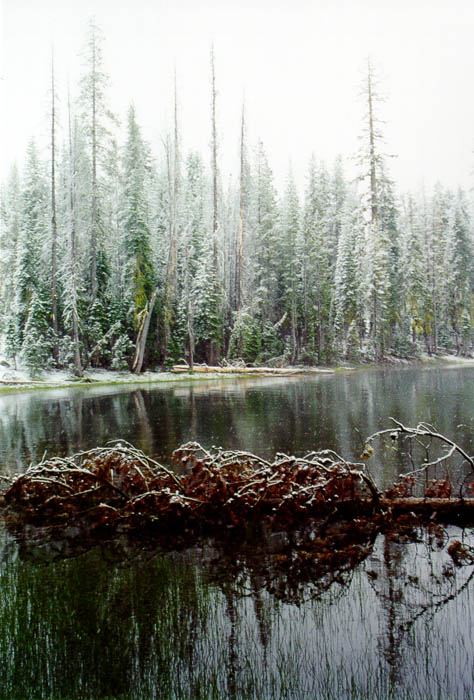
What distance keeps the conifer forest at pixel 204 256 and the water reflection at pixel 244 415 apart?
114 cm

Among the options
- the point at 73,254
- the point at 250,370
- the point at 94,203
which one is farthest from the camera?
the point at 250,370

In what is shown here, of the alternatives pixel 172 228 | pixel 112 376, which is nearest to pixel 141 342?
pixel 112 376

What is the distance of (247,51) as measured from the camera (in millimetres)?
9148

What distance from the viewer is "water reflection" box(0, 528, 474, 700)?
2.53 m

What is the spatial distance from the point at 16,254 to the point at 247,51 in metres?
5.62

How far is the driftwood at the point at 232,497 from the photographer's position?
14.1 feet

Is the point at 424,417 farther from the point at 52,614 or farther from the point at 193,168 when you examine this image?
the point at 193,168

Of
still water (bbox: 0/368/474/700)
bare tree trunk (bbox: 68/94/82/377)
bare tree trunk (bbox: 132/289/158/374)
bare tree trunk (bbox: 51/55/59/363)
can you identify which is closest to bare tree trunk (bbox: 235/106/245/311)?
bare tree trunk (bbox: 132/289/158/374)

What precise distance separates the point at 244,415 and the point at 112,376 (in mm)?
3962

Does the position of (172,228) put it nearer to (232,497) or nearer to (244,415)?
(244,415)

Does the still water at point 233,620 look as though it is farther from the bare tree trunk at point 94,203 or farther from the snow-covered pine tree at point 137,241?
the bare tree trunk at point 94,203

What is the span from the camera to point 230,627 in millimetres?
2926

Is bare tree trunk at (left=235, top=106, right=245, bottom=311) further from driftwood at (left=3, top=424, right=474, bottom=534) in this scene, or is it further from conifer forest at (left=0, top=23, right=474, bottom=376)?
driftwood at (left=3, top=424, right=474, bottom=534)

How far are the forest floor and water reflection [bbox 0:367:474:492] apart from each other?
239 mm
